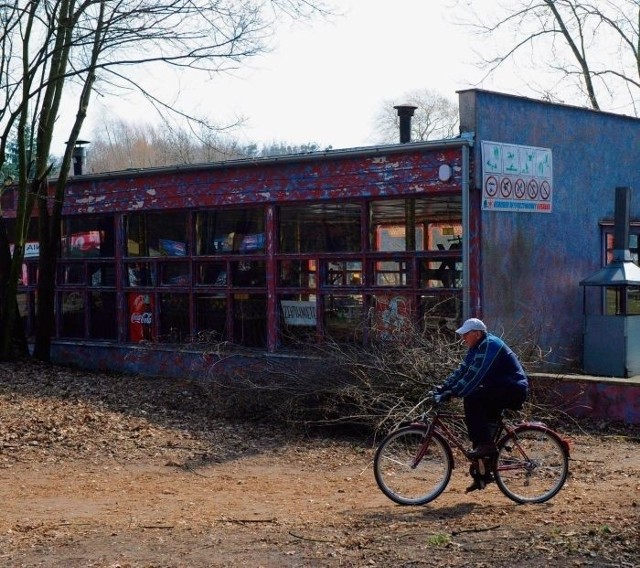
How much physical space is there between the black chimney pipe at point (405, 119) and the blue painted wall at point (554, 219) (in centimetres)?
224

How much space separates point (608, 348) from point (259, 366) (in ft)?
17.9

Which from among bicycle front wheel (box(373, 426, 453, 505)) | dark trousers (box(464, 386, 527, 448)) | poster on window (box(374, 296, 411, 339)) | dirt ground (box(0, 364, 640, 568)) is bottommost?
dirt ground (box(0, 364, 640, 568))

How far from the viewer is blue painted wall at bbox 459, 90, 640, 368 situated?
603 inches

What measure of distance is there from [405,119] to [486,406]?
913 centimetres

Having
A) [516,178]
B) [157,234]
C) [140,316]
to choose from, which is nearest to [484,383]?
[516,178]

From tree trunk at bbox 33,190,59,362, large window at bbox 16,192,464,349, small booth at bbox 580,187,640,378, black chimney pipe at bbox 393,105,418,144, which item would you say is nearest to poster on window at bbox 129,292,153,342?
large window at bbox 16,192,464,349

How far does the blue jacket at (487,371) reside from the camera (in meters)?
9.38

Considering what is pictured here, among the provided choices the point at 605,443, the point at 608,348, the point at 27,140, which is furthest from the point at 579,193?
the point at 27,140

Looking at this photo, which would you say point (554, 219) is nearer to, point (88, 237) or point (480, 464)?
point (480, 464)

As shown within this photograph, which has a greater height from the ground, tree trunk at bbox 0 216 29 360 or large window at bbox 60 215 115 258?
large window at bbox 60 215 115 258

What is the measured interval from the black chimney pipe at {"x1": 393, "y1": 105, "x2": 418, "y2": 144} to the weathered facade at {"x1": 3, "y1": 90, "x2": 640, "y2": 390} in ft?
5.94

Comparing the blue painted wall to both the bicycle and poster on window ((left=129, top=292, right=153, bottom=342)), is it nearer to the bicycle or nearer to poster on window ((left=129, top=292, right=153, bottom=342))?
the bicycle

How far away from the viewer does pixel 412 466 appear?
31.1 ft

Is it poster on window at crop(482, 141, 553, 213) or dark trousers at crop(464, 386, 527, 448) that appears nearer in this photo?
dark trousers at crop(464, 386, 527, 448)
